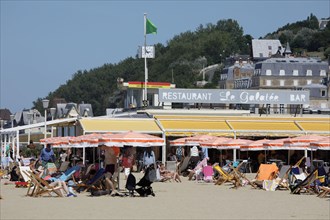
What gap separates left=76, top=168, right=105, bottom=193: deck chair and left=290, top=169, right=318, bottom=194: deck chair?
5.08 m

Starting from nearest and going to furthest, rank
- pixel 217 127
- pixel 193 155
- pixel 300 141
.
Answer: pixel 300 141 < pixel 193 155 < pixel 217 127

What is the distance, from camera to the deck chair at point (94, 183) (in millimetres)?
22906

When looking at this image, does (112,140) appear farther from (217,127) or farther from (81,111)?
(81,111)

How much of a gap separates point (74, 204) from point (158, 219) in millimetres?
3755

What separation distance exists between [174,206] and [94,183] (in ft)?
13.1

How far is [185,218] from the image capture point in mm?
16531

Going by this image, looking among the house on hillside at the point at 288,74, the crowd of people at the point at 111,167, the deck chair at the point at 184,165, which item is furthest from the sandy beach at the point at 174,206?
the house on hillside at the point at 288,74

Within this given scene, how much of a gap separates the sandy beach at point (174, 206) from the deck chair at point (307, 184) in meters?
0.25

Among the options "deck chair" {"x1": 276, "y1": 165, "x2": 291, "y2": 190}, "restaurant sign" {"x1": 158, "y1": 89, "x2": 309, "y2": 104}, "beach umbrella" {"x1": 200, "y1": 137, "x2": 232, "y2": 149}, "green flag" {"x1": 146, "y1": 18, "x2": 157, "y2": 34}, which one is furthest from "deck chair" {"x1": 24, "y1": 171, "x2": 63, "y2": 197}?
"green flag" {"x1": 146, "y1": 18, "x2": 157, "y2": 34}

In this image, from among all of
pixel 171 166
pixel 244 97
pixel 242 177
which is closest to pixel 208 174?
pixel 171 166

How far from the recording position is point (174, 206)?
1950 centimetres

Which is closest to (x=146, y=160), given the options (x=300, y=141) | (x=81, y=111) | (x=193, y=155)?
(x=193, y=155)

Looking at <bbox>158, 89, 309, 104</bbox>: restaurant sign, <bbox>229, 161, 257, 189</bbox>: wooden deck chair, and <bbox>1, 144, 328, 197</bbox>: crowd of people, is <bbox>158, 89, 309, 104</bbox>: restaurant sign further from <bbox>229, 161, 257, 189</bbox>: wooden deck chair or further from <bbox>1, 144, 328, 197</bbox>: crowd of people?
<bbox>229, 161, 257, 189</bbox>: wooden deck chair

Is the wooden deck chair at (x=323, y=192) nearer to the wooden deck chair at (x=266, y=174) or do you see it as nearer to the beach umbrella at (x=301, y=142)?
the wooden deck chair at (x=266, y=174)
